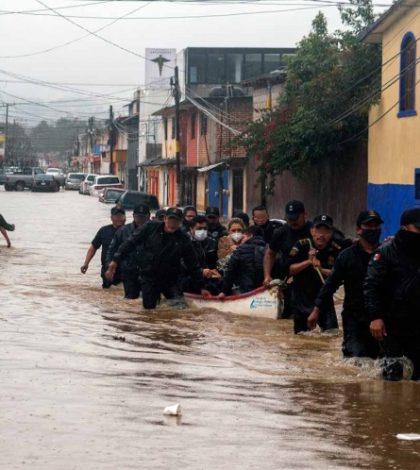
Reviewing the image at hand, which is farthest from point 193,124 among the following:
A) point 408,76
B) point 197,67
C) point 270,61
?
point 408,76

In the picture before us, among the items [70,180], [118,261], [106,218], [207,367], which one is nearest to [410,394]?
[207,367]

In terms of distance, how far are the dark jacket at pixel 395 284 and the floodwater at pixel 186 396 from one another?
0.66 m

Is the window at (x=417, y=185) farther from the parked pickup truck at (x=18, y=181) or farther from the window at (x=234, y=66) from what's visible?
the parked pickup truck at (x=18, y=181)

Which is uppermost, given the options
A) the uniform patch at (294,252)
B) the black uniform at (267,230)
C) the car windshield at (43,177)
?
the car windshield at (43,177)

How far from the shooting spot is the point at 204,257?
A: 17.0 m

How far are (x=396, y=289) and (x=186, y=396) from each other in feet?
6.65

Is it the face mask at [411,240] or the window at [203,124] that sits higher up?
the window at [203,124]

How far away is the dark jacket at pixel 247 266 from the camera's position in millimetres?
15789

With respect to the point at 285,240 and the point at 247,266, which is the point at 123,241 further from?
the point at 285,240

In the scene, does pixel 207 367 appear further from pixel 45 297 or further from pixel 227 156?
pixel 227 156

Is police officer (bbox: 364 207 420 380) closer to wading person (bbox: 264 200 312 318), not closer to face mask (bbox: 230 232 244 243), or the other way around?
wading person (bbox: 264 200 312 318)

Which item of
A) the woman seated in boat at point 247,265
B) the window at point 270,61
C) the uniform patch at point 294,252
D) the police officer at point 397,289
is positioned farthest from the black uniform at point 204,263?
the window at point 270,61

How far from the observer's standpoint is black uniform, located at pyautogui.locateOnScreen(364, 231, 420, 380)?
10.1m

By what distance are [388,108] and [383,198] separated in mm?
2176
